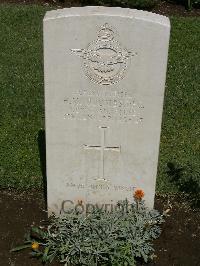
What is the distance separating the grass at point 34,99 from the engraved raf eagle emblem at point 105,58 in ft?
6.11

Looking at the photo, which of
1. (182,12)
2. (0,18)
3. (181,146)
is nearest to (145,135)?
(181,146)

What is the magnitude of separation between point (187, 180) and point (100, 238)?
155 cm

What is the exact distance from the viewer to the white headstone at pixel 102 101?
4.06 m

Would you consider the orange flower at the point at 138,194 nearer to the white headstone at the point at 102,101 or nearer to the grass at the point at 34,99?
the white headstone at the point at 102,101

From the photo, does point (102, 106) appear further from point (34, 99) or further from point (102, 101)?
point (34, 99)

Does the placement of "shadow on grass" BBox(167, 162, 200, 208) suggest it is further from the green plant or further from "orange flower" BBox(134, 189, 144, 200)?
"orange flower" BBox(134, 189, 144, 200)

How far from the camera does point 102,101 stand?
438 centimetres

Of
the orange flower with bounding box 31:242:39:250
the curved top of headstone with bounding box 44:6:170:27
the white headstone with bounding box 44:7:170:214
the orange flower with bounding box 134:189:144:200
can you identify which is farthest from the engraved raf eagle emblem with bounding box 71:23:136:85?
the orange flower with bounding box 31:242:39:250

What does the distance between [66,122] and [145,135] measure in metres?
0.66

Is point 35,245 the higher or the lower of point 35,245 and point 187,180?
the lower

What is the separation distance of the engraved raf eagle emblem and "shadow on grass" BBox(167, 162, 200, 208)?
1.83 meters

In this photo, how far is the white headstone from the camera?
406cm

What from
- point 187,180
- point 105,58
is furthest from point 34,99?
point 105,58

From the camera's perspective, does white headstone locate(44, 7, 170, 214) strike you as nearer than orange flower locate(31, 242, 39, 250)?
Yes
